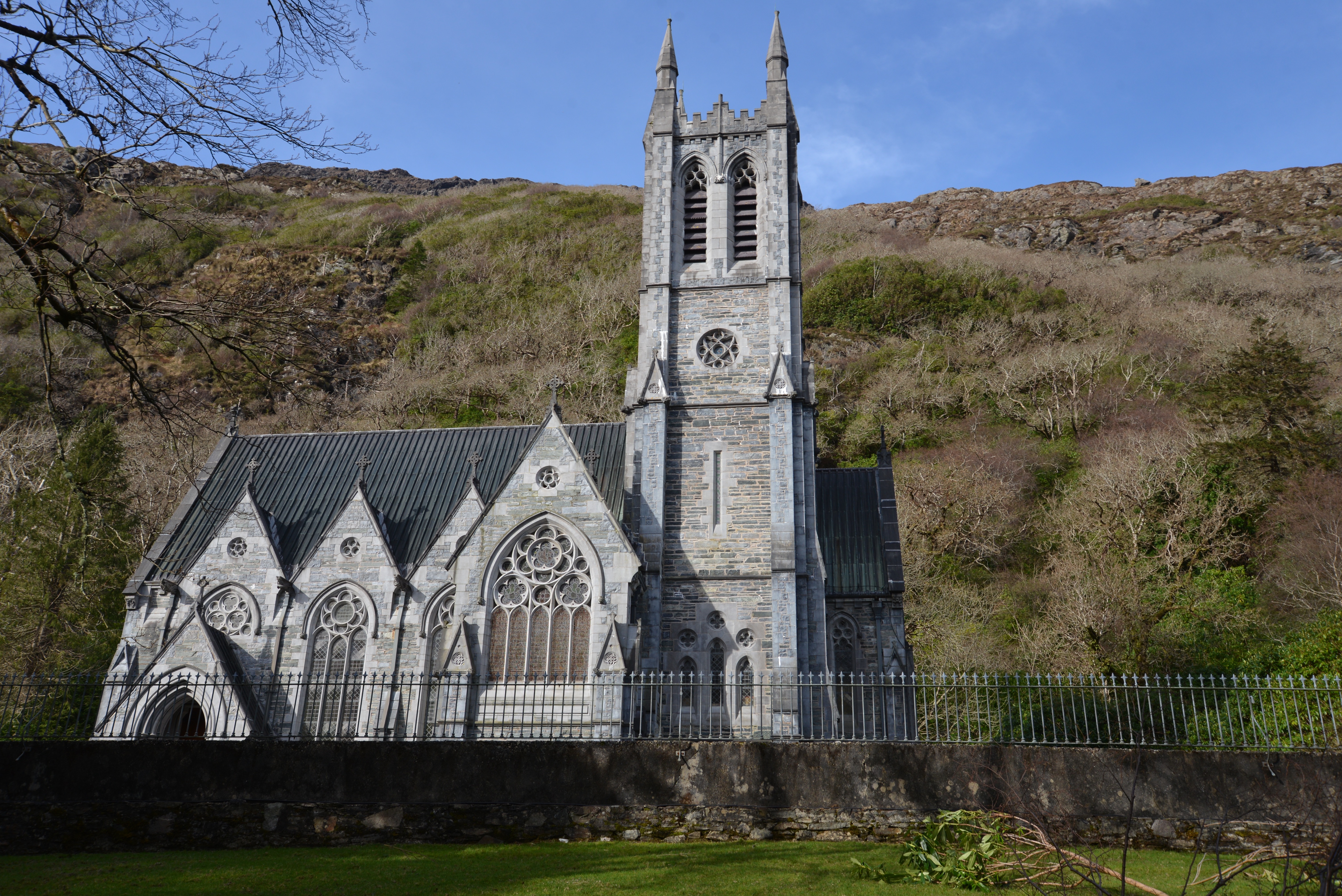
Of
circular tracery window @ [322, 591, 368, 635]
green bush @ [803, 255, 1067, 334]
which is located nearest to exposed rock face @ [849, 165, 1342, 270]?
green bush @ [803, 255, 1067, 334]

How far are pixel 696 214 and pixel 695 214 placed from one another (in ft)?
0.10

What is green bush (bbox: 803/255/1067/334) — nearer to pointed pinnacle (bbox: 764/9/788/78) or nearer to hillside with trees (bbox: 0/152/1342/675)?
hillside with trees (bbox: 0/152/1342/675)

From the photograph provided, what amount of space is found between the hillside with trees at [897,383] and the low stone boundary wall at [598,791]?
3.09m

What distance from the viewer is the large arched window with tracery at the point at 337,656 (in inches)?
802

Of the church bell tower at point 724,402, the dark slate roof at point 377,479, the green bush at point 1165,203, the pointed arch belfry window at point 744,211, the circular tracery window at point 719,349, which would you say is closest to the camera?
the church bell tower at point 724,402

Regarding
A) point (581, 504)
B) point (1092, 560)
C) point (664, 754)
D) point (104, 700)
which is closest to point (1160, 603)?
point (1092, 560)

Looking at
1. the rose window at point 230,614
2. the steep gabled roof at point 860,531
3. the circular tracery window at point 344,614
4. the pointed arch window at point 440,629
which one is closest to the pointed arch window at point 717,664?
the steep gabled roof at point 860,531

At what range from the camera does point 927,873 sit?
9.45m

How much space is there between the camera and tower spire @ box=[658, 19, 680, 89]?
80.1 feet

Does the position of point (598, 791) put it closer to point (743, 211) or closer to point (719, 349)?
point (719, 349)

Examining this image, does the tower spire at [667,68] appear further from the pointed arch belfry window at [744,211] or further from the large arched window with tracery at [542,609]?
the large arched window with tracery at [542,609]

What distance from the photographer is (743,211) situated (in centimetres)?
2333

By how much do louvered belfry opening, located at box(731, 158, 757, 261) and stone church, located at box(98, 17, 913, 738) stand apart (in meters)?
0.07

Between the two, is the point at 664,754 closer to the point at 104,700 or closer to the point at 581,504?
the point at 581,504
